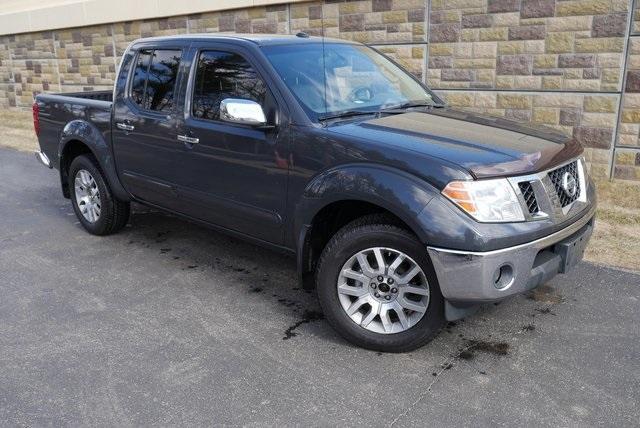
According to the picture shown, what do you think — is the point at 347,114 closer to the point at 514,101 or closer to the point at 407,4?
the point at 514,101

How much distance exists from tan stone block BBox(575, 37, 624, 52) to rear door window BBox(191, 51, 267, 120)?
15.2 feet

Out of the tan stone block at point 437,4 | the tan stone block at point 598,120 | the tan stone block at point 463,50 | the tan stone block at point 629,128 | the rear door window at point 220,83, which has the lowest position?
the tan stone block at point 629,128

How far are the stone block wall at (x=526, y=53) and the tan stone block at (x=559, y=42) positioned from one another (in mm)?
12

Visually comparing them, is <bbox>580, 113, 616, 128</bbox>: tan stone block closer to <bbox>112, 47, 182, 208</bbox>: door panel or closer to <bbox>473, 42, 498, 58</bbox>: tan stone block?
A: <bbox>473, 42, 498, 58</bbox>: tan stone block

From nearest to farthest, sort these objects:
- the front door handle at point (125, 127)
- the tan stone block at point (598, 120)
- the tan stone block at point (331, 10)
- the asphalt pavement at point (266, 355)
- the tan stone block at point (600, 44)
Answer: the asphalt pavement at point (266, 355)
the front door handle at point (125, 127)
the tan stone block at point (600, 44)
the tan stone block at point (598, 120)
the tan stone block at point (331, 10)

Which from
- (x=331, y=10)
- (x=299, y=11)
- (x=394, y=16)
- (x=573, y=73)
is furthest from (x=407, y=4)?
(x=573, y=73)

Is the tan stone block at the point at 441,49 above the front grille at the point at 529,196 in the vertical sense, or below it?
above

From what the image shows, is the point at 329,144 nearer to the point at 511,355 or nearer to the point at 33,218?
the point at 511,355

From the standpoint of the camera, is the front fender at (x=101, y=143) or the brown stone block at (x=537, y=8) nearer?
the front fender at (x=101, y=143)

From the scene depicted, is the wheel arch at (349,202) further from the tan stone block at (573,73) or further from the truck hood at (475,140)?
the tan stone block at (573,73)

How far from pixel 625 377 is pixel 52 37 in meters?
15.7

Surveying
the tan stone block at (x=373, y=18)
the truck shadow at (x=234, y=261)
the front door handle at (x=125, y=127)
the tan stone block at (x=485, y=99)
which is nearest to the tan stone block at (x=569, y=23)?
the tan stone block at (x=485, y=99)

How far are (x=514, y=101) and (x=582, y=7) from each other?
4.26ft

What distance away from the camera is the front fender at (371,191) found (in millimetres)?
3188
